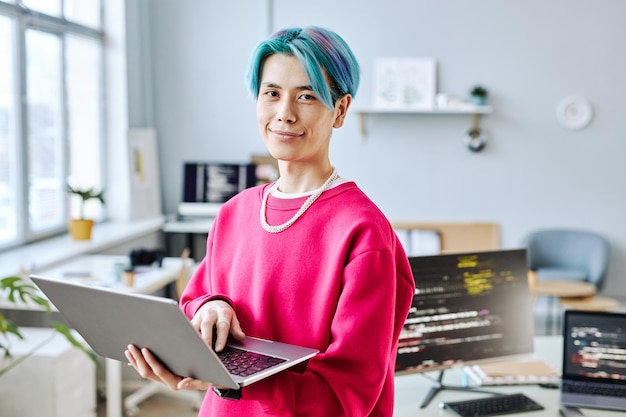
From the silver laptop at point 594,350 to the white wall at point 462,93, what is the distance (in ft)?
13.3

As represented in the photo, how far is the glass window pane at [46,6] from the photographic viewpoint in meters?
4.69

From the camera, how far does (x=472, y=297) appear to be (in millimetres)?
2160

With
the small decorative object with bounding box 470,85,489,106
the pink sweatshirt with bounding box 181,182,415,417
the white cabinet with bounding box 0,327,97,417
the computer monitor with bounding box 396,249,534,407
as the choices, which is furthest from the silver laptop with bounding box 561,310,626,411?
the small decorative object with bounding box 470,85,489,106

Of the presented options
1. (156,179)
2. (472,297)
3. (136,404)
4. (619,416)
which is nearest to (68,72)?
(156,179)

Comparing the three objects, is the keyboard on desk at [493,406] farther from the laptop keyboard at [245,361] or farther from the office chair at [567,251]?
the office chair at [567,251]

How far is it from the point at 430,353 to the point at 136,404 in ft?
8.42

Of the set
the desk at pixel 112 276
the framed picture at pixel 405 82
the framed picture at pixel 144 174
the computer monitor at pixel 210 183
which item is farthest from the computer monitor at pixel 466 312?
the framed picture at pixel 144 174

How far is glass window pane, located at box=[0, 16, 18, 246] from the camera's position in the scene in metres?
4.43

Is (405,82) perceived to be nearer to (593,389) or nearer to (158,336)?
(593,389)

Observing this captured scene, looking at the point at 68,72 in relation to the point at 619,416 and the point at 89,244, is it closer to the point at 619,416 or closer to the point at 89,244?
the point at 89,244

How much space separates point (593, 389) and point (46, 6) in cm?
427

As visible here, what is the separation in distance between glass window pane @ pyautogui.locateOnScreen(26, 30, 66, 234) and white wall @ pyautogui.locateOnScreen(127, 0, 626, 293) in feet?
3.13

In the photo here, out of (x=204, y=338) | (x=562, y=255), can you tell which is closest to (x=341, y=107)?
(x=204, y=338)

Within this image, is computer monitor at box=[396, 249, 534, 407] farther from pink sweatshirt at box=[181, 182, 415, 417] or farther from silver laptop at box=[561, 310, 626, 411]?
pink sweatshirt at box=[181, 182, 415, 417]
